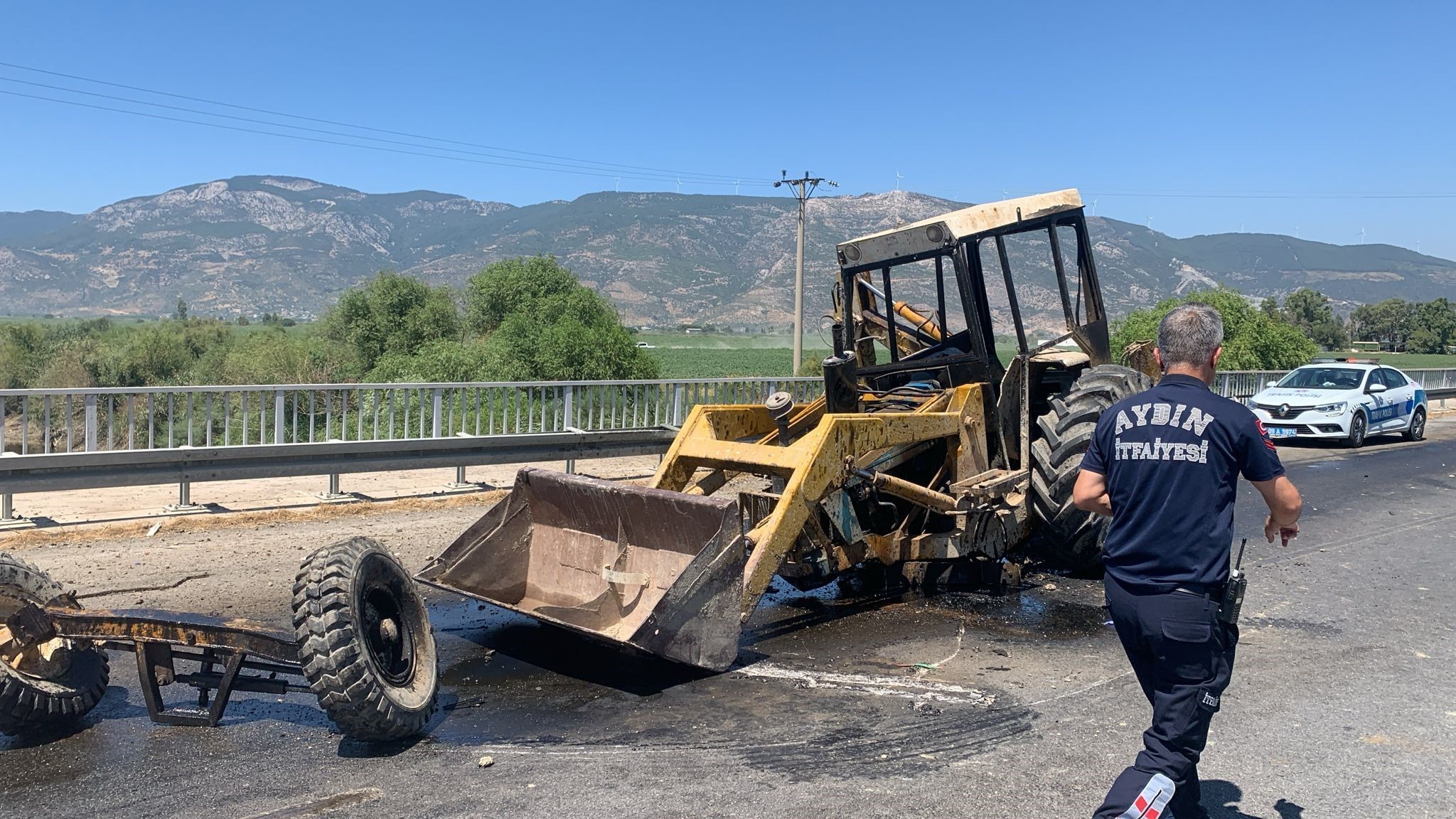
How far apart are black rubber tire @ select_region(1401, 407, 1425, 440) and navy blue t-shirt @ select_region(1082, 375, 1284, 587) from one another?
61.9 ft

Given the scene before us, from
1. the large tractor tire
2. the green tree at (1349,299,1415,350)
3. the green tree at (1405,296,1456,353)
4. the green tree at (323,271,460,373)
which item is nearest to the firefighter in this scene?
the large tractor tire

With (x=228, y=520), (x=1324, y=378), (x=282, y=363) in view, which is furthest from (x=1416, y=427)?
(x=282, y=363)

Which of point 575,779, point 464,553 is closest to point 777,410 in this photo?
point 464,553

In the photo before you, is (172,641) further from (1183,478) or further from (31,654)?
(1183,478)

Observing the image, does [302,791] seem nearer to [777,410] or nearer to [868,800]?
[868,800]

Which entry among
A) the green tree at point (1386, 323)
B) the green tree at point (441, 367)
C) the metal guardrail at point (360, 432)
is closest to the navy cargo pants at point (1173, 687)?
the metal guardrail at point (360, 432)

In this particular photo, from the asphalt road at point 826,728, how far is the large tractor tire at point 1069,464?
0.36 meters

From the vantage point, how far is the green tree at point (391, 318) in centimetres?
2772

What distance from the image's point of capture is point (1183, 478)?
3.38 meters

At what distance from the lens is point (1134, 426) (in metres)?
3.46

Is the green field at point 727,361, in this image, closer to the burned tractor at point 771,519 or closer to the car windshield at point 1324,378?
the car windshield at point 1324,378

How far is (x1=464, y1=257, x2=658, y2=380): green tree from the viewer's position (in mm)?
20875

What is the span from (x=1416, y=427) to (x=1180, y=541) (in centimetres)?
1937

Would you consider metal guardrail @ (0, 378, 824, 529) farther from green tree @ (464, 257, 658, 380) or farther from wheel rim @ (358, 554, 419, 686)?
wheel rim @ (358, 554, 419, 686)
